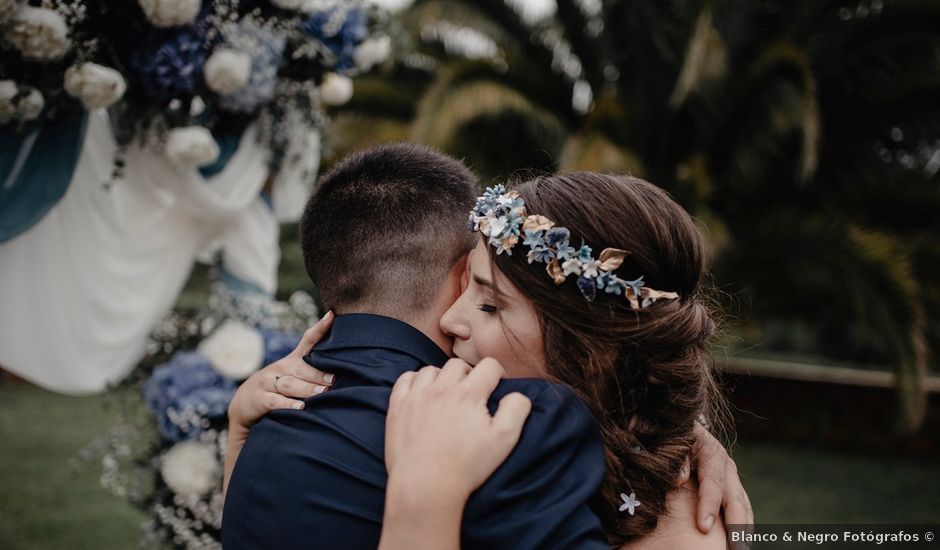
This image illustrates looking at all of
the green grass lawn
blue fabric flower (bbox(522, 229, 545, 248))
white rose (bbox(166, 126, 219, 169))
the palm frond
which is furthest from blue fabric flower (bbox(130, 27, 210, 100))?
the palm frond

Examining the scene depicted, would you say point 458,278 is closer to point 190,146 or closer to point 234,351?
point 190,146

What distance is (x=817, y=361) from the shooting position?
43.7 ft

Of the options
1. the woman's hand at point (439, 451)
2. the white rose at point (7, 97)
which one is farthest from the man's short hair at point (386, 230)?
the white rose at point (7, 97)

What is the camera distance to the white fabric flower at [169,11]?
3.10 m

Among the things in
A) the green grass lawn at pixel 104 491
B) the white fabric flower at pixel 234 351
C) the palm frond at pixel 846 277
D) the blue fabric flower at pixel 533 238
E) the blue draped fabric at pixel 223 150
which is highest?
the blue fabric flower at pixel 533 238

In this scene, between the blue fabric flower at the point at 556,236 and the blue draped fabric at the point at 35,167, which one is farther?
the blue draped fabric at the point at 35,167

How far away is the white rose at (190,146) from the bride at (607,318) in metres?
1.78

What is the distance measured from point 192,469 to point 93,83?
173cm

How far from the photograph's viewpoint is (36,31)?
9.50 ft

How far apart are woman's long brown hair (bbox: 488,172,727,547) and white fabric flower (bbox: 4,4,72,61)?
203 centimetres

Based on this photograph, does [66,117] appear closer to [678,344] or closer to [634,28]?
[678,344]

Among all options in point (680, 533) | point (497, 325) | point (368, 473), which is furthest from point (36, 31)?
point (680, 533)

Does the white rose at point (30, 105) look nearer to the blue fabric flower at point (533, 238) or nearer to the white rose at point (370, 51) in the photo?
the white rose at point (370, 51)

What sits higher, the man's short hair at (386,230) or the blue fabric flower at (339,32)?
the man's short hair at (386,230)
